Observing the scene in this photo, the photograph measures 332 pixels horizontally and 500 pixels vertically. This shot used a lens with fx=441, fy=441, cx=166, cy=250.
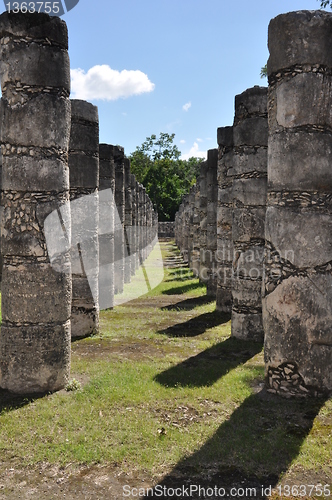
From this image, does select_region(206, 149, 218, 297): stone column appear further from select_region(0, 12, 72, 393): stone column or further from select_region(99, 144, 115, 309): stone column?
select_region(0, 12, 72, 393): stone column

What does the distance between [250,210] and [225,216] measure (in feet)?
9.65

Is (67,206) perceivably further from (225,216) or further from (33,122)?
(225,216)

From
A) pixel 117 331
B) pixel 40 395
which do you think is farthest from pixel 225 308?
pixel 40 395

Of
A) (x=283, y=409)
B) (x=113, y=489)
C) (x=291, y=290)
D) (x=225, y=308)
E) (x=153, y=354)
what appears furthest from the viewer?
(x=225, y=308)

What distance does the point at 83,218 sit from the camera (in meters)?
9.38

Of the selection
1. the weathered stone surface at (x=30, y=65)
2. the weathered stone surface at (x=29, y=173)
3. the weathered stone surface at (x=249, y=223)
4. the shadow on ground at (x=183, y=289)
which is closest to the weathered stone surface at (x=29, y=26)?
the weathered stone surface at (x=30, y=65)

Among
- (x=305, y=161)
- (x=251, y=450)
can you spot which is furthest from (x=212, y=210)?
(x=251, y=450)

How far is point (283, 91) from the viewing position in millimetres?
5953

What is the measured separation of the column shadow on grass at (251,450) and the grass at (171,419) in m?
0.01

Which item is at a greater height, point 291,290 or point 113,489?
point 291,290

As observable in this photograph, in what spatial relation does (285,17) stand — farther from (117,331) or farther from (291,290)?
(117,331)

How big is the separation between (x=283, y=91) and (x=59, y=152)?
3.18 meters

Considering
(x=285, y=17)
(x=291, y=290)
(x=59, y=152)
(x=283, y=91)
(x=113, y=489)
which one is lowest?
(x=113, y=489)

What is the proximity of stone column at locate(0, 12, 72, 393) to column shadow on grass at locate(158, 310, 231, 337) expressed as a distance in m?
3.83
